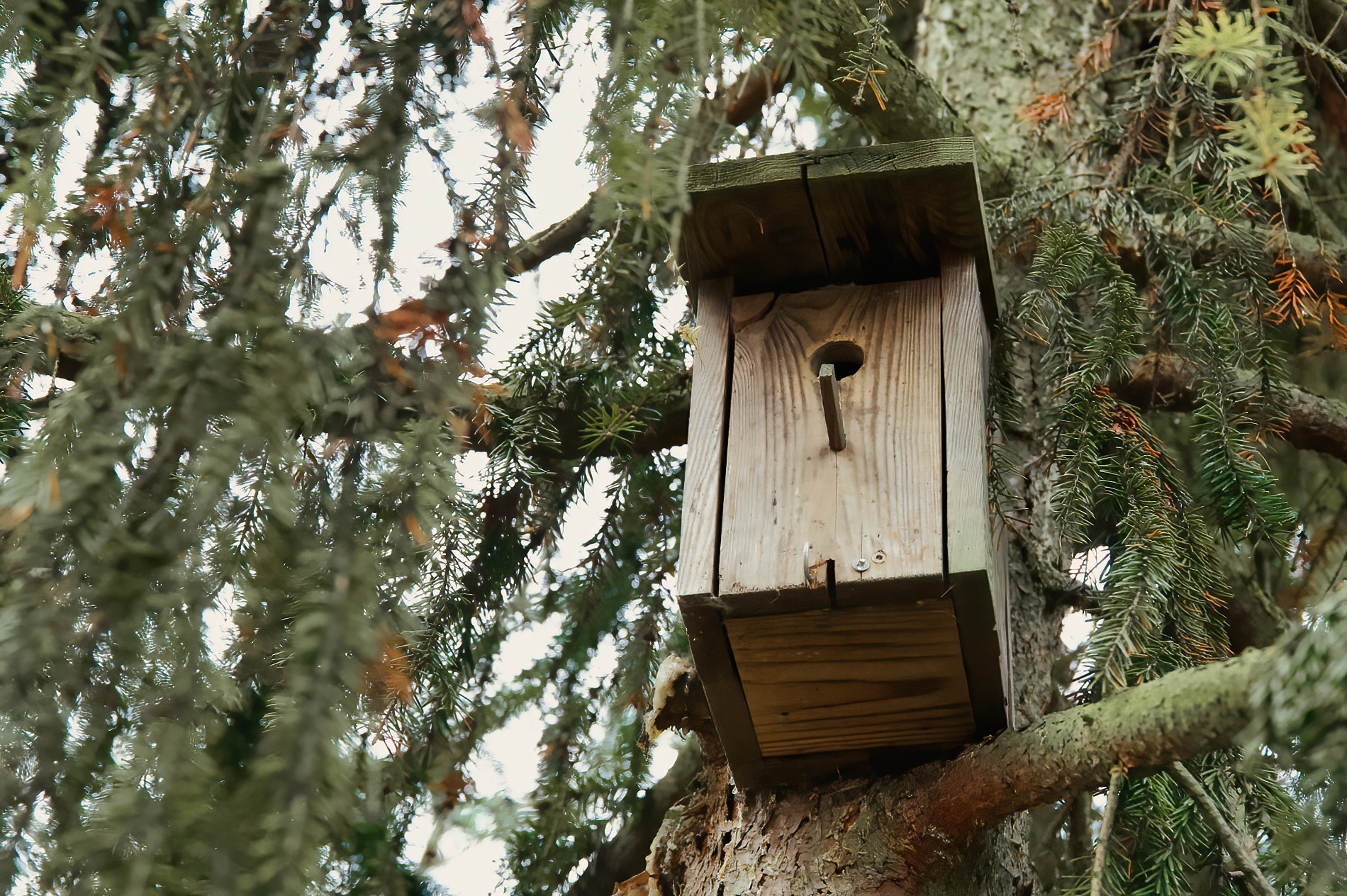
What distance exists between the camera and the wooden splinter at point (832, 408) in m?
1.59

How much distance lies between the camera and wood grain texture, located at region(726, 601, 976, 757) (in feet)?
5.27

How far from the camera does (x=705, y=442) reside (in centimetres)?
179

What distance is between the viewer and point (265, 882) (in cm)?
69

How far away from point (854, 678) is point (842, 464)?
0.28 m

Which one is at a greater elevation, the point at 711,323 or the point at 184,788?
the point at 711,323

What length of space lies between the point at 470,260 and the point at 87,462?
0.29 meters

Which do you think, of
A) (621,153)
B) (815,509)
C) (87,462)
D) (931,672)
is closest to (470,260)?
(621,153)

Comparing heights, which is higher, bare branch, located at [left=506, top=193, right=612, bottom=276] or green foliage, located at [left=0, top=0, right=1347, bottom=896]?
bare branch, located at [left=506, top=193, right=612, bottom=276]

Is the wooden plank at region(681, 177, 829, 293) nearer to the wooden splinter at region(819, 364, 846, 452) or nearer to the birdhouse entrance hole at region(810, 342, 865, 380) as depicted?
the birdhouse entrance hole at region(810, 342, 865, 380)

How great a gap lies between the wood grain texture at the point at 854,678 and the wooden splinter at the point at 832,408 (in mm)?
234

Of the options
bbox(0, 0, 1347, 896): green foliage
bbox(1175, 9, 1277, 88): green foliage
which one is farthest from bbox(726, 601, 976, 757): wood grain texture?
bbox(1175, 9, 1277, 88): green foliage

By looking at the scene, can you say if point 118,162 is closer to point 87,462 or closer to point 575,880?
A: point 87,462

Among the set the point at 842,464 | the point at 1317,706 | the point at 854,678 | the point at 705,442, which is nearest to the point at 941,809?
the point at 854,678

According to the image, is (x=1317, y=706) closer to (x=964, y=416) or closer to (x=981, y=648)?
(x=981, y=648)
